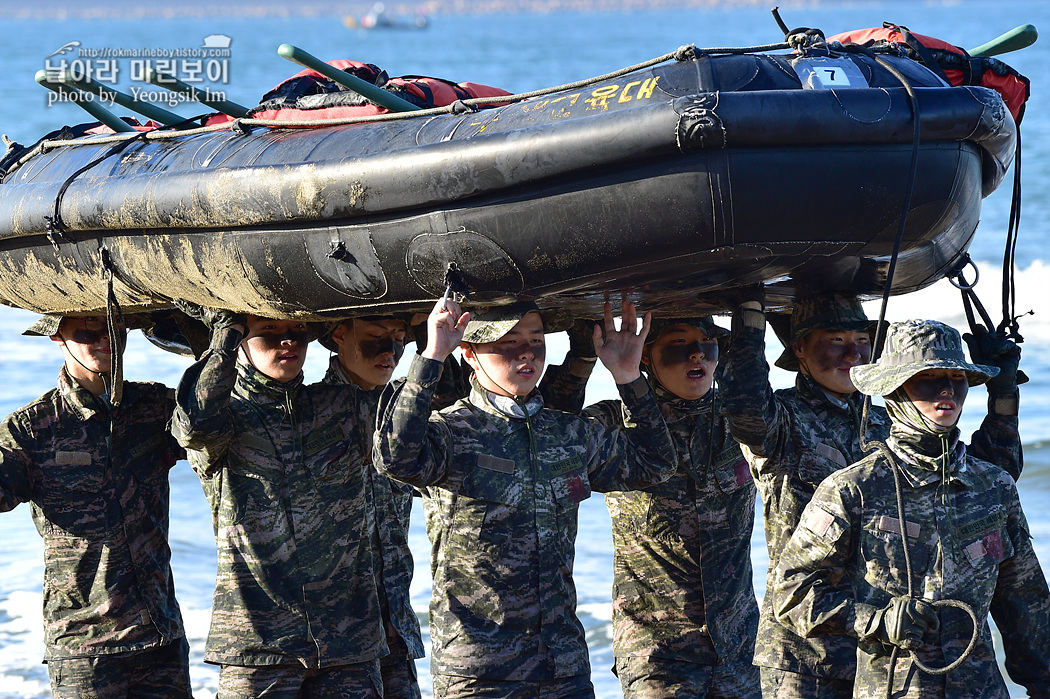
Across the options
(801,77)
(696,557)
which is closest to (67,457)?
(696,557)

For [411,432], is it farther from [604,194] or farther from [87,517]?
[87,517]

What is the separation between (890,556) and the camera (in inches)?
149

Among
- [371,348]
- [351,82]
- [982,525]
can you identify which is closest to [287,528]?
[371,348]

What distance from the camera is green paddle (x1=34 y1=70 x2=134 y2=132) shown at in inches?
215

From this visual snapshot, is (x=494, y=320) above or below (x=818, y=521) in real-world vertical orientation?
above

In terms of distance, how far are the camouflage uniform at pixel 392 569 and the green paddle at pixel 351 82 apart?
100cm

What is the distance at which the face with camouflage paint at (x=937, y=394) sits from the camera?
3.78 meters

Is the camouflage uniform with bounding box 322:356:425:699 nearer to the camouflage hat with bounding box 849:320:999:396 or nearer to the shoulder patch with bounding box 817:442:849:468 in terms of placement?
the shoulder patch with bounding box 817:442:849:468

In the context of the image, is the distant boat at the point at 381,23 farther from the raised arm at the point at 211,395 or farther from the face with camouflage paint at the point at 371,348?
the raised arm at the point at 211,395

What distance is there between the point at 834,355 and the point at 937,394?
0.95m

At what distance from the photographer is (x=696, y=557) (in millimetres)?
4793

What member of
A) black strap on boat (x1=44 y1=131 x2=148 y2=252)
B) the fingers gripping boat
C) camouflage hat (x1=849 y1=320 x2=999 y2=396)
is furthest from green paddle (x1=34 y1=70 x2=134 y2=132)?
camouflage hat (x1=849 y1=320 x2=999 y2=396)

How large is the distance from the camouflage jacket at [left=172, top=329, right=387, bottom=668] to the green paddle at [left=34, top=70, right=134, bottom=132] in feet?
4.34
